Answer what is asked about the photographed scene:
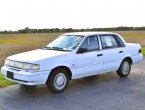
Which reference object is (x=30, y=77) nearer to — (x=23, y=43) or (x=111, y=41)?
(x=111, y=41)

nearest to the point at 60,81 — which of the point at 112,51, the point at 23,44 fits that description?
the point at 112,51

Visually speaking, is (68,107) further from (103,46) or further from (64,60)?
(103,46)

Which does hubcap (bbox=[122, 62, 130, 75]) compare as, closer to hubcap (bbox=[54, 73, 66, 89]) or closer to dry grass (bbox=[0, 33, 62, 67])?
hubcap (bbox=[54, 73, 66, 89])

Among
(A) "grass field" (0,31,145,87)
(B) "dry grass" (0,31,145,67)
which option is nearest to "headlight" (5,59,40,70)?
(A) "grass field" (0,31,145,87)

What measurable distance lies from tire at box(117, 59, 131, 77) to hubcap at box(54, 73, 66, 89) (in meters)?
2.75

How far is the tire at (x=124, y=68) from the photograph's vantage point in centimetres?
1143

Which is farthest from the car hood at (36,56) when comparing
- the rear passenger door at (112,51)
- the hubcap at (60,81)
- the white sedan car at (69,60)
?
the rear passenger door at (112,51)

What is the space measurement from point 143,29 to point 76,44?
69.2 metres

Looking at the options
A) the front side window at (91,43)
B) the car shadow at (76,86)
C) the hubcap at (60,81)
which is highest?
the front side window at (91,43)

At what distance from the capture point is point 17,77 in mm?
8859

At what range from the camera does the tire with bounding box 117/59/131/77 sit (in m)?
11.4

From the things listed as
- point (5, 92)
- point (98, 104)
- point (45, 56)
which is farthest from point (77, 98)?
point (5, 92)

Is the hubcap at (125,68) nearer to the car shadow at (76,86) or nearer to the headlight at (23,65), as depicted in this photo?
the car shadow at (76,86)

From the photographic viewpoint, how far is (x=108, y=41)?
10.9 metres
